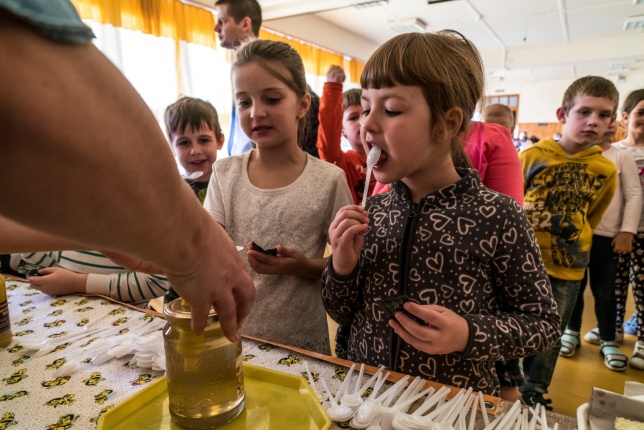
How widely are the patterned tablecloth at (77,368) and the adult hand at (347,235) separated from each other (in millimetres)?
186

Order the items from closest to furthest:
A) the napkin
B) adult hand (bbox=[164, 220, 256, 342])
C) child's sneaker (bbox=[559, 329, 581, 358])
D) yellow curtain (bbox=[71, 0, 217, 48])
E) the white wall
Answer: adult hand (bbox=[164, 220, 256, 342]) → the napkin → child's sneaker (bbox=[559, 329, 581, 358]) → yellow curtain (bbox=[71, 0, 217, 48]) → the white wall

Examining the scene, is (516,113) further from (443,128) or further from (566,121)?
(443,128)

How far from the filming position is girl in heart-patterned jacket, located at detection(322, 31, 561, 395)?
0.73 metres

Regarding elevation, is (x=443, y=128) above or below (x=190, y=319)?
above

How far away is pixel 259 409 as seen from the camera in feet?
1.83

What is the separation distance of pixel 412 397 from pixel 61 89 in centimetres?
56

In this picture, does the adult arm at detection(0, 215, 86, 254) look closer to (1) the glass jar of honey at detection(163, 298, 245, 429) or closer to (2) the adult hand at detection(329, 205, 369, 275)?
(1) the glass jar of honey at detection(163, 298, 245, 429)

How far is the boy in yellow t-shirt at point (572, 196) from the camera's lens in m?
1.62

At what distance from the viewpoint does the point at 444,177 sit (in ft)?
2.75

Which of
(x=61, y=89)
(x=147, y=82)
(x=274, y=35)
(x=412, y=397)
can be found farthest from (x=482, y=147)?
(x=274, y=35)

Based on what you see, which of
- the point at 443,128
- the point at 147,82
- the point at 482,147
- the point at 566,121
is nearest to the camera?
the point at 443,128

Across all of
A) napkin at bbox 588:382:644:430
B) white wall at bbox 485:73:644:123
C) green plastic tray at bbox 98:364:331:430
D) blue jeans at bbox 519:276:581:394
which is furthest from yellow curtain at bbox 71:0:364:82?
white wall at bbox 485:73:644:123

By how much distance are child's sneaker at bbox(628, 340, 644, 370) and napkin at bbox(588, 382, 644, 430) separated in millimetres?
2067

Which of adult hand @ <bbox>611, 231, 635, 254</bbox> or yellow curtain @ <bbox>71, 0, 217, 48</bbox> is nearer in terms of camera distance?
adult hand @ <bbox>611, 231, 635, 254</bbox>
